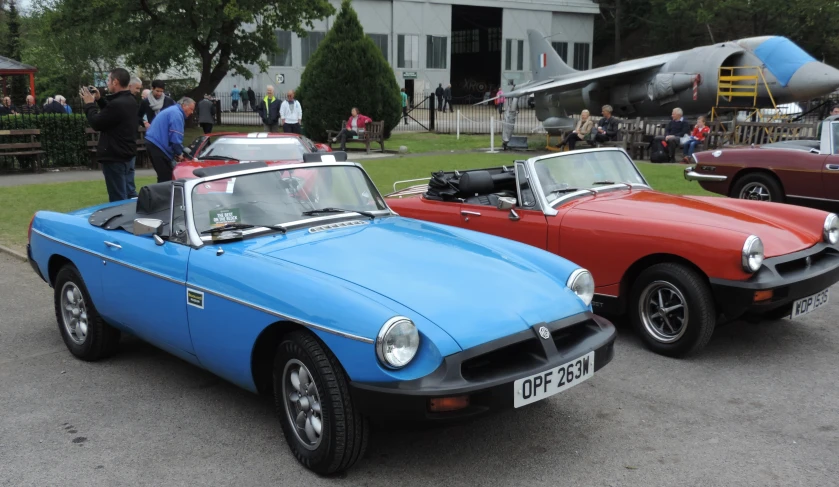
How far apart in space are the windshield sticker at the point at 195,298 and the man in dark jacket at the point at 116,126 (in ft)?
16.5

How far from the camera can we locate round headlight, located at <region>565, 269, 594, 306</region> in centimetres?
427

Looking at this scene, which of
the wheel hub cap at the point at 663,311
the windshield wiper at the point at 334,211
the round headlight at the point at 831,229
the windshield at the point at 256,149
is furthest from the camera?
the windshield at the point at 256,149

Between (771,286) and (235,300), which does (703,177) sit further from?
(235,300)

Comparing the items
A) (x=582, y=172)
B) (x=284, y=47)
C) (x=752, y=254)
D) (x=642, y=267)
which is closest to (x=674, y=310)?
(x=642, y=267)

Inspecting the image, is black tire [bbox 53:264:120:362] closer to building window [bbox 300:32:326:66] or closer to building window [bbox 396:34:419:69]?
building window [bbox 300:32:326:66]

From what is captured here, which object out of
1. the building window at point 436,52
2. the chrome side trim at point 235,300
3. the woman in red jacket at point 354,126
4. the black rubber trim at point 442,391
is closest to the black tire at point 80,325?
the chrome side trim at point 235,300

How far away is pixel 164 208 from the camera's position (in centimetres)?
520

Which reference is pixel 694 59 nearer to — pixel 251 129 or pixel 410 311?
pixel 251 129

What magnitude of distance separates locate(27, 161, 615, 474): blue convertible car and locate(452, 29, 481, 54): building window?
69912mm

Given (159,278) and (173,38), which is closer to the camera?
(159,278)

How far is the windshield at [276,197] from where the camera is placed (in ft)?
14.8

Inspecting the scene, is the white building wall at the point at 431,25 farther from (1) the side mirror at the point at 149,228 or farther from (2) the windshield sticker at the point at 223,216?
(2) the windshield sticker at the point at 223,216

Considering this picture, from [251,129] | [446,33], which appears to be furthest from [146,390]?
[446,33]

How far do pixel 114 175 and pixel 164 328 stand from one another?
16.3 feet
